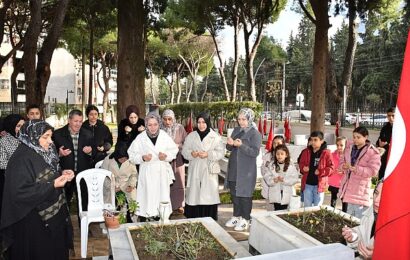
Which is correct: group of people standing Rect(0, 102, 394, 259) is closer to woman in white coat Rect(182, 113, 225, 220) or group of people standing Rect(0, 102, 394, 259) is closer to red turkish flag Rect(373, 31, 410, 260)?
woman in white coat Rect(182, 113, 225, 220)

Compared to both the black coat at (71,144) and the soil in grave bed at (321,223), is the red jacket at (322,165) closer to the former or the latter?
the soil in grave bed at (321,223)

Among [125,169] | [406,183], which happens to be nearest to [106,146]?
[125,169]

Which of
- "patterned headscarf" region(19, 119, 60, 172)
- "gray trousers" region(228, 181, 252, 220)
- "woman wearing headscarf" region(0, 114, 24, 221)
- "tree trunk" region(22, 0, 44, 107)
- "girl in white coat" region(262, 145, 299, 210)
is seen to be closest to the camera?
"patterned headscarf" region(19, 119, 60, 172)

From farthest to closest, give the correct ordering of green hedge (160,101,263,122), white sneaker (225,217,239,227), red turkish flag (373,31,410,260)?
green hedge (160,101,263,122) → white sneaker (225,217,239,227) → red turkish flag (373,31,410,260)

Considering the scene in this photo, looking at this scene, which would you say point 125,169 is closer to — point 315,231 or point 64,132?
point 64,132

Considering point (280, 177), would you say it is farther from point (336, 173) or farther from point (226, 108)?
point (226, 108)

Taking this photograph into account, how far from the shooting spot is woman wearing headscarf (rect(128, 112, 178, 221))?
193 inches

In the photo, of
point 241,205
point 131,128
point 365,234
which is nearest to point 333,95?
point 241,205

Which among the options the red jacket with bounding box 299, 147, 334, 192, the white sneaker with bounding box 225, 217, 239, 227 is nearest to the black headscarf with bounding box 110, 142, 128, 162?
the white sneaker with bounding box 225, 217, 239, 227

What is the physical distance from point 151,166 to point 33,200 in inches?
73.4

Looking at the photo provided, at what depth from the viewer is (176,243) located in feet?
11.8

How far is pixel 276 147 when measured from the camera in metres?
5.55

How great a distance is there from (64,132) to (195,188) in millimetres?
1965

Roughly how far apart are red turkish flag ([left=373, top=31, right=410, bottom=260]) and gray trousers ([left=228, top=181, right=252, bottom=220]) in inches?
156
